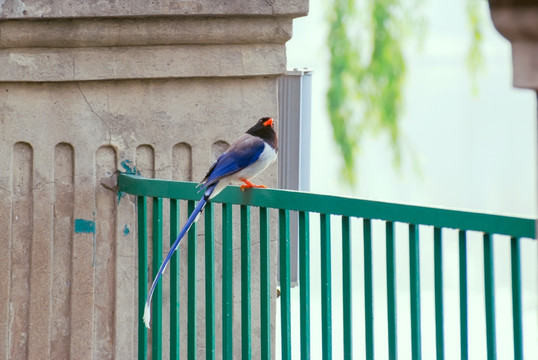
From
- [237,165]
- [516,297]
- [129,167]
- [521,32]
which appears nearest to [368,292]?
[516,297]

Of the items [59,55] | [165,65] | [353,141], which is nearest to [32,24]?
[59,55]

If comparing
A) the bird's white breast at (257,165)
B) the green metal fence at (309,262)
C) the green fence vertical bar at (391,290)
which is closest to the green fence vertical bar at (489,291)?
the green metal fence at (309,262)

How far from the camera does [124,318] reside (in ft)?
10.8

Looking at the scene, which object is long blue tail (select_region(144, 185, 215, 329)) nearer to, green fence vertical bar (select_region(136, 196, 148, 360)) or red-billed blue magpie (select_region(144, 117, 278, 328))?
red-billed blue magpie (select_region(144, 117, 278, 328))

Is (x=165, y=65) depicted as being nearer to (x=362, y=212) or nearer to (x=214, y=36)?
(x=214, y=36)

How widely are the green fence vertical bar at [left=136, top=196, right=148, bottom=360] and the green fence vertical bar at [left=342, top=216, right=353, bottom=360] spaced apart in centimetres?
96

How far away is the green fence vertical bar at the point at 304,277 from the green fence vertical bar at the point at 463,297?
55cm

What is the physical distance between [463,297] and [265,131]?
1087 millimetres

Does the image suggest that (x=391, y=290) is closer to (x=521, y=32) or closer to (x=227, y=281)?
(x=227, y=281)

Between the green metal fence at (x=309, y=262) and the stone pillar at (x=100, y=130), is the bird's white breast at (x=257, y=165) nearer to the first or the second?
the green metal fence at (x=309, y=262)

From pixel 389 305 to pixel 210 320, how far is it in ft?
2.62

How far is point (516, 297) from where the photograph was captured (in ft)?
6.88

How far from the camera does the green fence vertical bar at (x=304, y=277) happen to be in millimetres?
2631

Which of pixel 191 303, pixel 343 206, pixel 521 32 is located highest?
pixel 521 32
